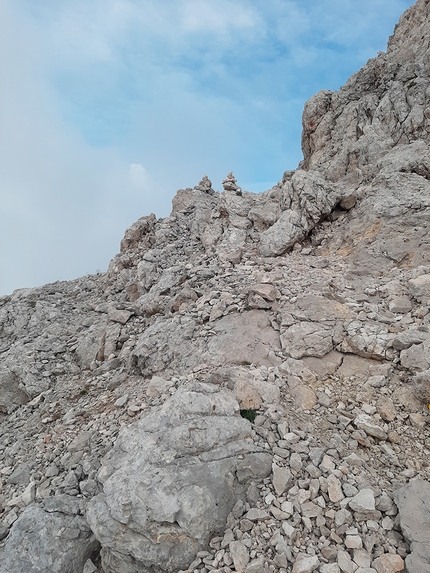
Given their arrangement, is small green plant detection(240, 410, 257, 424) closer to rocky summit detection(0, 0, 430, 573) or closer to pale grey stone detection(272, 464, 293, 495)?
rocky summit detection(0, 0, 430, 573)

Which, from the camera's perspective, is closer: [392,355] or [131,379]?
[392,355]

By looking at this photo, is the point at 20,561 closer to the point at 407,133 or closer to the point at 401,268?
the point at 401,268

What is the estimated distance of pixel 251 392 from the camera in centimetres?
945

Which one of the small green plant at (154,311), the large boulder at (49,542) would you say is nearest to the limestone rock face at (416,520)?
the large boulder at (49,542)

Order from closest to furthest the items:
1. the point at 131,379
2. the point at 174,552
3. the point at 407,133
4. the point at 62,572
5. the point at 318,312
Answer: the point at 174,552 → the point at 62,572 → the point at 318,312 → the point at 131,379 → the point at 407,133

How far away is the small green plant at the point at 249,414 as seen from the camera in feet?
29.4

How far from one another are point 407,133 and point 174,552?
23772mm

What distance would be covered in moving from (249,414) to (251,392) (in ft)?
2.05

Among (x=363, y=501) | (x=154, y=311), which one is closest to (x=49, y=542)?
(x=363, y=501)

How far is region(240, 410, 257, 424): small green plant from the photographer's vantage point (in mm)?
8968

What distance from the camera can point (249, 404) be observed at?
927cm

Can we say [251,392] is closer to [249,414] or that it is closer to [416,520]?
[249,414]

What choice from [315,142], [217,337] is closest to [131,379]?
[217,337]

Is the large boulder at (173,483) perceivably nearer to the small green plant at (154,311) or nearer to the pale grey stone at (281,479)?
the pale grey stone at (281,479)
